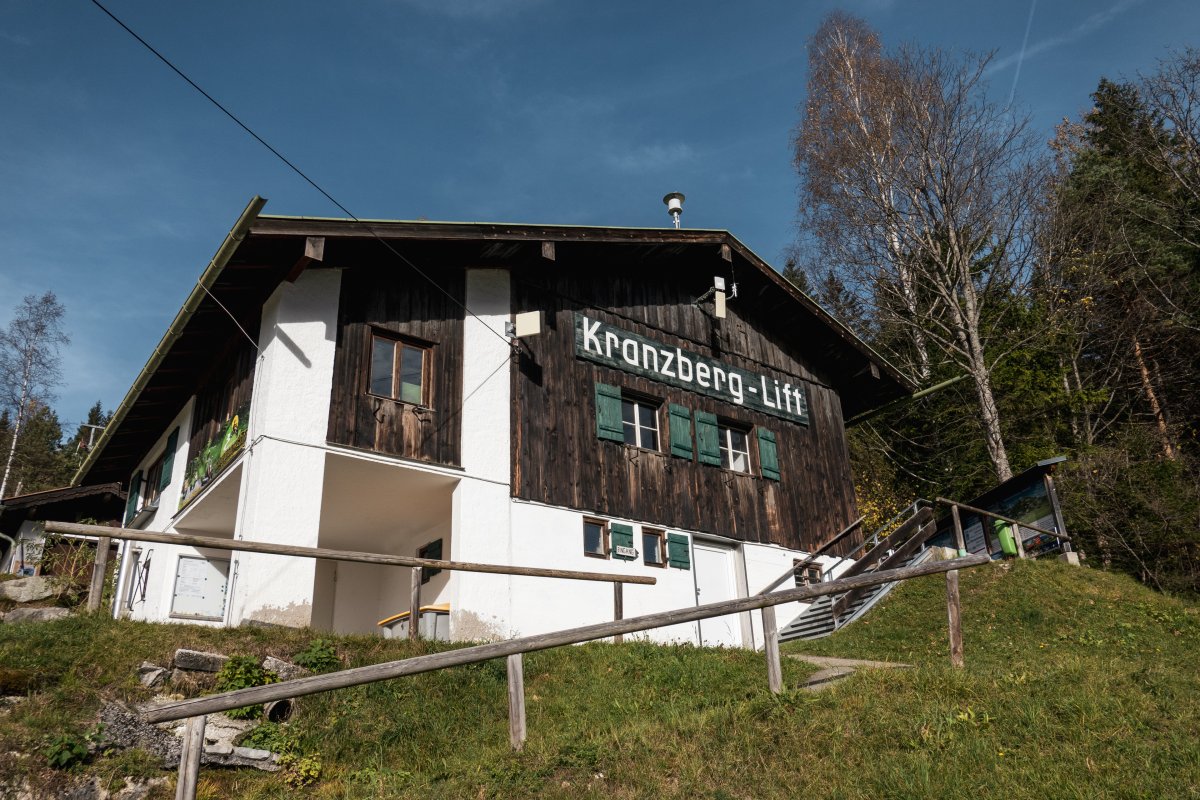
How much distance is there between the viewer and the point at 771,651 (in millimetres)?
7941

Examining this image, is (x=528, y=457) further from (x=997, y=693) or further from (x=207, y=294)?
(x=997, y=693)

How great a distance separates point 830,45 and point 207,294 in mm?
22955

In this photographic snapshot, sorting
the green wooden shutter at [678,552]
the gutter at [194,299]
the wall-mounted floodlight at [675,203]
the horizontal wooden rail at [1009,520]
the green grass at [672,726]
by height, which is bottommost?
the green grass at [672,726]

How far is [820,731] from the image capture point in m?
6.95

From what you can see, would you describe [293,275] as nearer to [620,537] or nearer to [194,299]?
[194,299]

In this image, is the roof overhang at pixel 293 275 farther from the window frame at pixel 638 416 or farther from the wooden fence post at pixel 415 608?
the wooden fence post at pixel 415 608

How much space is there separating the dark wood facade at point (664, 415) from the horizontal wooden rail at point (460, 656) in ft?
23.3

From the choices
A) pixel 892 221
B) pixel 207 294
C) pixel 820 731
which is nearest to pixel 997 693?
pixel 820 731

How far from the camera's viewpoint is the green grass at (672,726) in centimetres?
624

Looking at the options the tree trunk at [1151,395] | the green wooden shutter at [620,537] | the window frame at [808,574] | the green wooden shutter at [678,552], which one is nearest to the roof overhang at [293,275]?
the green wooden shutter at [620,537]

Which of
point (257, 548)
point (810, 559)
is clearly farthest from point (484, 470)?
point (810, 559)

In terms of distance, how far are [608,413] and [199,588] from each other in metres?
7.03

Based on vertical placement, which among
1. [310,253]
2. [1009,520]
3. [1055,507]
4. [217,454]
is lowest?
[1009,520]

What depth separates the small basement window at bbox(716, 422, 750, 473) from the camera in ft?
60.4
